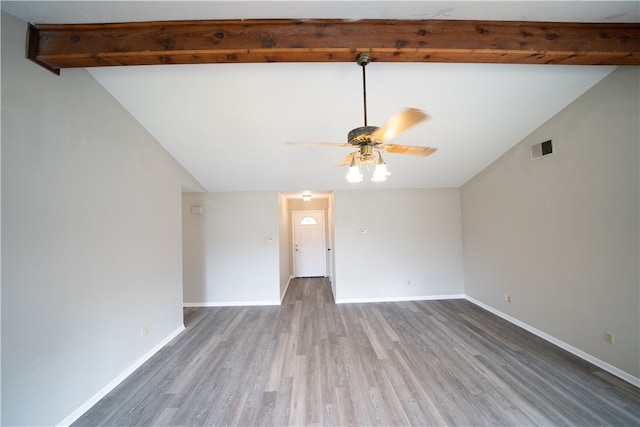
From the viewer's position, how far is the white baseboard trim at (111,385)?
6.08 ft

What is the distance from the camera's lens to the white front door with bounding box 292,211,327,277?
711cm

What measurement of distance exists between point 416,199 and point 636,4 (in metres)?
3.37

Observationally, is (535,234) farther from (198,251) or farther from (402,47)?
(198,251)

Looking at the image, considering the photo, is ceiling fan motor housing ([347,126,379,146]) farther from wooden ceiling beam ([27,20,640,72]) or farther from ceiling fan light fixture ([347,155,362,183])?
wooden ceiling beam ([27,20,640,72])

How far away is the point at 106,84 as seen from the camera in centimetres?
223

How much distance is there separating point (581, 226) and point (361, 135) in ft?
9.37

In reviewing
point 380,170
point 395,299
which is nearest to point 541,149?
point 380,170

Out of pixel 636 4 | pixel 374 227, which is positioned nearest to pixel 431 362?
pixel 374 227

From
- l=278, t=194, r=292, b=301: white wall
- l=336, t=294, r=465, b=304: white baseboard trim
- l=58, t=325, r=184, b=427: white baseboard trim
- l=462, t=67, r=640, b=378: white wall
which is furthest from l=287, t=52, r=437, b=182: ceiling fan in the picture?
l=336, t=294, r=465, b=304: white baseboard trim

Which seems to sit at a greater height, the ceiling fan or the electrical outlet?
the ceiling fan

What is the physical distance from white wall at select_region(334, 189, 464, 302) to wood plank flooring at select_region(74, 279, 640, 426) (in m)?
1.14

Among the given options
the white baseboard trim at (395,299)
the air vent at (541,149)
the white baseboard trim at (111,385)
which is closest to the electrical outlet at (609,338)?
the air vent at (541,149)

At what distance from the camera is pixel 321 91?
2.37 metres

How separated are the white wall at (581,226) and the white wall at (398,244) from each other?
1.06 m
